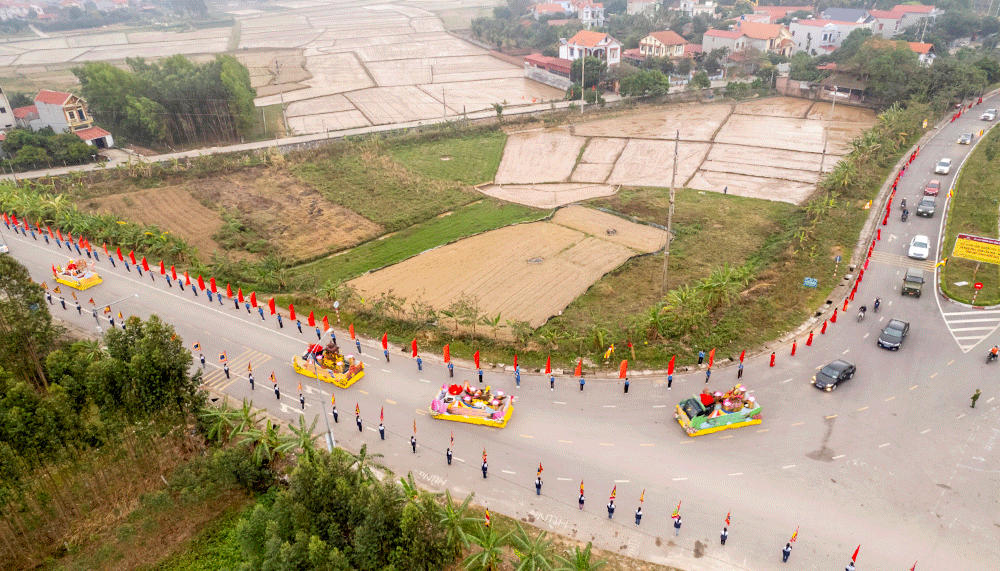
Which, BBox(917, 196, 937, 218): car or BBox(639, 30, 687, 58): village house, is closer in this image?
BBox(917, 196, 937, 218): car

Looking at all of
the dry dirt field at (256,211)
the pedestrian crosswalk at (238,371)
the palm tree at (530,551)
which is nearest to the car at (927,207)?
the dry dirt field at (256,211)

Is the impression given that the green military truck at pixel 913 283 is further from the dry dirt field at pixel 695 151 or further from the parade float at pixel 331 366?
the parade float at pixel 331 366

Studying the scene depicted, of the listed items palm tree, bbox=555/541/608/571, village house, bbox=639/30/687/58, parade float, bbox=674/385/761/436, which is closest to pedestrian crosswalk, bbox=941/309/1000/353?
parade float, bbox=674/385/761/436

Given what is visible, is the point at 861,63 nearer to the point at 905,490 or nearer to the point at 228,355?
the point at 905,490

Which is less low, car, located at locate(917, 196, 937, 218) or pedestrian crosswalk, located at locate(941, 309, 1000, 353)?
car, located at locate(917, 196, 937, 218)

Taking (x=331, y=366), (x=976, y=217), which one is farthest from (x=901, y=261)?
(x=331, y=366)

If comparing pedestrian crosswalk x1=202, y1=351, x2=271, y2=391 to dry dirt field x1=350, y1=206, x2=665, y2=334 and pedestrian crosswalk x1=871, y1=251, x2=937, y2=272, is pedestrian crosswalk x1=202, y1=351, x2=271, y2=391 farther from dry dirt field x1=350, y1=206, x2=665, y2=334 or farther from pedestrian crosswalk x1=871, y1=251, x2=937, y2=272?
pedestrian crosswalk x1=871, y1=251, x2=937, y2=272

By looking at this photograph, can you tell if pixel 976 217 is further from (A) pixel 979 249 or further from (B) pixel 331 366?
(B) pixel 331 366

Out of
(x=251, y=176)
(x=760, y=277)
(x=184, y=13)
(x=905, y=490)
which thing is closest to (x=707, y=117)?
(x=760, y=277)
